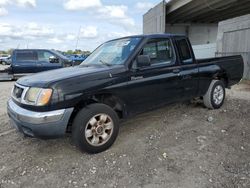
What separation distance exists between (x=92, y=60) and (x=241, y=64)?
4.02 m

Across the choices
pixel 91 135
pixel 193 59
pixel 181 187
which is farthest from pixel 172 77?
pixel 181 187

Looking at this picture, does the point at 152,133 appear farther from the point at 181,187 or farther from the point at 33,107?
the point at 33,107

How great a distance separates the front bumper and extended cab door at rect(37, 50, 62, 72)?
9.95m

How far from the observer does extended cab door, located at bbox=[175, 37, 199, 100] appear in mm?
5074

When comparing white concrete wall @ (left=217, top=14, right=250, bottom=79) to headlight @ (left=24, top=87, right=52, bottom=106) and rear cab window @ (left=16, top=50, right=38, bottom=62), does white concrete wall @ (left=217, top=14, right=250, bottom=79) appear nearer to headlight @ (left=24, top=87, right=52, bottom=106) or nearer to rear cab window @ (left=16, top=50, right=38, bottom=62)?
rear cab window @ (left=16, top=50, right=38, bottom=62)

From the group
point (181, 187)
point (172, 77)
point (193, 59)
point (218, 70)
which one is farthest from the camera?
point (218, 70)

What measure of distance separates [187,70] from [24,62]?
36.4 ft

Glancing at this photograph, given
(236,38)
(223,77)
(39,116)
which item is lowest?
(39,116)

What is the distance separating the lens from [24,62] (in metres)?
13.9

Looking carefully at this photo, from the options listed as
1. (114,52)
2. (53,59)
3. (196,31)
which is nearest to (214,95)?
(114,52)

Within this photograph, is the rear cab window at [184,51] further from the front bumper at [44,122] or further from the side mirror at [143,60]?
the front bumper at [44,122]

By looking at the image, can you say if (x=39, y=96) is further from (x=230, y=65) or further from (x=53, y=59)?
(x=53, y=59)

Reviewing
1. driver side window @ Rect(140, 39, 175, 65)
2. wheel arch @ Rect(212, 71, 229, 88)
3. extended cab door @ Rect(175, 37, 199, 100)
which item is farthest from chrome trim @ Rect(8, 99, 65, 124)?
wheel arch @ Rect(212, 71, 229, 88)

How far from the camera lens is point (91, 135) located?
3.83 m
